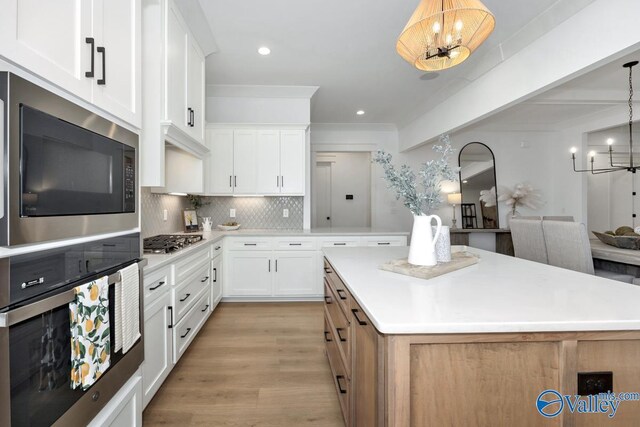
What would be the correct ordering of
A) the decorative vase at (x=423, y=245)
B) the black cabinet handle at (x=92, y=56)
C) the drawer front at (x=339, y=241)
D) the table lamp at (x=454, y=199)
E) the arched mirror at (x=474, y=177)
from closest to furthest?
the black cabinet handle at (x=92, y=56) < the decorative vase at (x=423, y=245) < the drawer front at (x=339, y=241) < the table lamp at (x=454, y=199) < the arched mirror at (x=474, y=177)

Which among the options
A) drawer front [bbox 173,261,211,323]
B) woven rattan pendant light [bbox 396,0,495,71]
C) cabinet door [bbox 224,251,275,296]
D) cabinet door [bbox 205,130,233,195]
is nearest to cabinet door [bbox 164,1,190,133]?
drawer front [bbox 173,261,211,323]

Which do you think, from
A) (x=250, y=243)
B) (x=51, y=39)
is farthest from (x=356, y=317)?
(x=250, y=243)

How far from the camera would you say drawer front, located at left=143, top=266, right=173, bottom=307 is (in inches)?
65.6

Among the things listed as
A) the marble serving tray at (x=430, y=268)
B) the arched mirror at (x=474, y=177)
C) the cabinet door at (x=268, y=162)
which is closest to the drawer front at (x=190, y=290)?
the cabinet door at (x=268, y=162)

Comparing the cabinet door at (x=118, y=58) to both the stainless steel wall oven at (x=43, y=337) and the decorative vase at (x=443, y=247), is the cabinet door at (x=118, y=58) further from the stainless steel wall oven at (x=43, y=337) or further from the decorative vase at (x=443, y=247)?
the decorative vase at (x=443, y=247)

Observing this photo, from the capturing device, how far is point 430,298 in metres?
1.05

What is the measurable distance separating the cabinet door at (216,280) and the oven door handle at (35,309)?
227cm

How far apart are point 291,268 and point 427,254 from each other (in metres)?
2.52

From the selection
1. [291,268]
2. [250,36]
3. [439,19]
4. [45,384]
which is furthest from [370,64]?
[45,384]

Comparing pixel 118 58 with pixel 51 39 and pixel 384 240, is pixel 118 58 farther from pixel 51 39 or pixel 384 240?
pixel 384 240

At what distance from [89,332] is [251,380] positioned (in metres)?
1.34

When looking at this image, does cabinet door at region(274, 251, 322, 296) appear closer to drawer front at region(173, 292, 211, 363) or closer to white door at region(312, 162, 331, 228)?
drawer front at region(173, 292, 211, 363)

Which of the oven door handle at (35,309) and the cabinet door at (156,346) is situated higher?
the oven door handle at (35,309)

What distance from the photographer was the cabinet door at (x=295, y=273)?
375 cm
